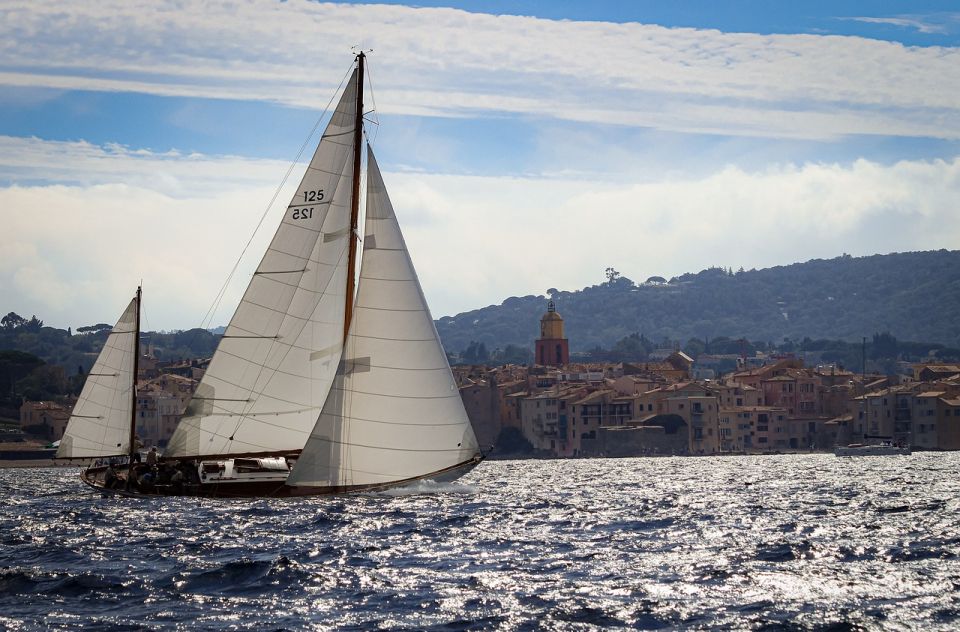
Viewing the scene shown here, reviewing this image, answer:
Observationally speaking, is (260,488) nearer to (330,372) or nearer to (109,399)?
(330,372)

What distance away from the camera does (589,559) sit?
72.8 ft

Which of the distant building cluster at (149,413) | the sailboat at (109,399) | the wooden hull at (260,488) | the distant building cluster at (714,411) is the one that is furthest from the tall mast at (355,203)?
the distant building cluster at (714,411)

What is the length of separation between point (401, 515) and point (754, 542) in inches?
341

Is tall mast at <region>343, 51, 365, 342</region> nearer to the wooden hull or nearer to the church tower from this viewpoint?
the wooden hull

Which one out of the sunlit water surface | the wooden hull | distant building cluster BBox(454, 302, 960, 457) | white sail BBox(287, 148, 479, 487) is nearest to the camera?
the sunlit water surface

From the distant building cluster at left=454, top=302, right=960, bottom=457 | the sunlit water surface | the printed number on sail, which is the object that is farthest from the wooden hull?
Answer: the distant building cluster at left=454, top=302, right=960, bottom=457

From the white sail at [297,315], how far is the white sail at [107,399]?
12.3 meters

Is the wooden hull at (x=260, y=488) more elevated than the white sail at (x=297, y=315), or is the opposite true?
the white sail at (x=297, y=315)

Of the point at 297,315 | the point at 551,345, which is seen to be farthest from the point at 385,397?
the point at 551,345

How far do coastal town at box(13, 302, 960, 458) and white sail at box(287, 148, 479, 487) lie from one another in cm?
9003

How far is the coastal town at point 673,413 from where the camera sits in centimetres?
12475

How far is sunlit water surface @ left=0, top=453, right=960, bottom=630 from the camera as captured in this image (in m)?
16.7

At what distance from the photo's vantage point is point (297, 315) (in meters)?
34.0

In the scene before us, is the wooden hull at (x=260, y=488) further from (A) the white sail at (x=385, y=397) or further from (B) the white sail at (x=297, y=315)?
(B) the white sail at (x=297, y=315)
